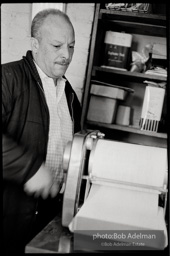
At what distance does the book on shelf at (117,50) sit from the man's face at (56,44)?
35.7 inches

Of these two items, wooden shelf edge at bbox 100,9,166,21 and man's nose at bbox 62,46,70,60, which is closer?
man's nose at bbox 62,46,70,60

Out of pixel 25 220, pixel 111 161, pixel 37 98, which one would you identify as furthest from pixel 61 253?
pixel 37 98

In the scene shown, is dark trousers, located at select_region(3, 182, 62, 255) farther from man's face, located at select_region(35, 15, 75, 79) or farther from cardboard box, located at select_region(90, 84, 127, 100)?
cardboard box, located at select_region(90, 84, 127, 100)

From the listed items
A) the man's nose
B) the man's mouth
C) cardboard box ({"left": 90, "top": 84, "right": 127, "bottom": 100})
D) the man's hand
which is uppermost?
the man's nose

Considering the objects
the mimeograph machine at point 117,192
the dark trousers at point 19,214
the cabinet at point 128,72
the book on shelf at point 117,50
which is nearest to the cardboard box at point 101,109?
the cabinet at point 128,72

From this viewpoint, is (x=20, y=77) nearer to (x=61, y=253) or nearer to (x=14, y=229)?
(x=14, y=229)

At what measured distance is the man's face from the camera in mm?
1282

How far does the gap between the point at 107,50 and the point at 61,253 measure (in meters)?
1.65

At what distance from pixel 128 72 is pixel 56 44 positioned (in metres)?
0.96

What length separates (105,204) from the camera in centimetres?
91

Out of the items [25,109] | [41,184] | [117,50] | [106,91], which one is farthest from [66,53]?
[117,50]

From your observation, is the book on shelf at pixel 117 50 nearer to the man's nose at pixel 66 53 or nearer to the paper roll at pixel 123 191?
the man's nose at pixel 66 53

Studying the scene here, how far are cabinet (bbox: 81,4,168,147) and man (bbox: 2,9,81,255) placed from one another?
0.76 m

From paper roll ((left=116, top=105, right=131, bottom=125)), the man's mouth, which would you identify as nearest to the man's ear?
the man's mouth
